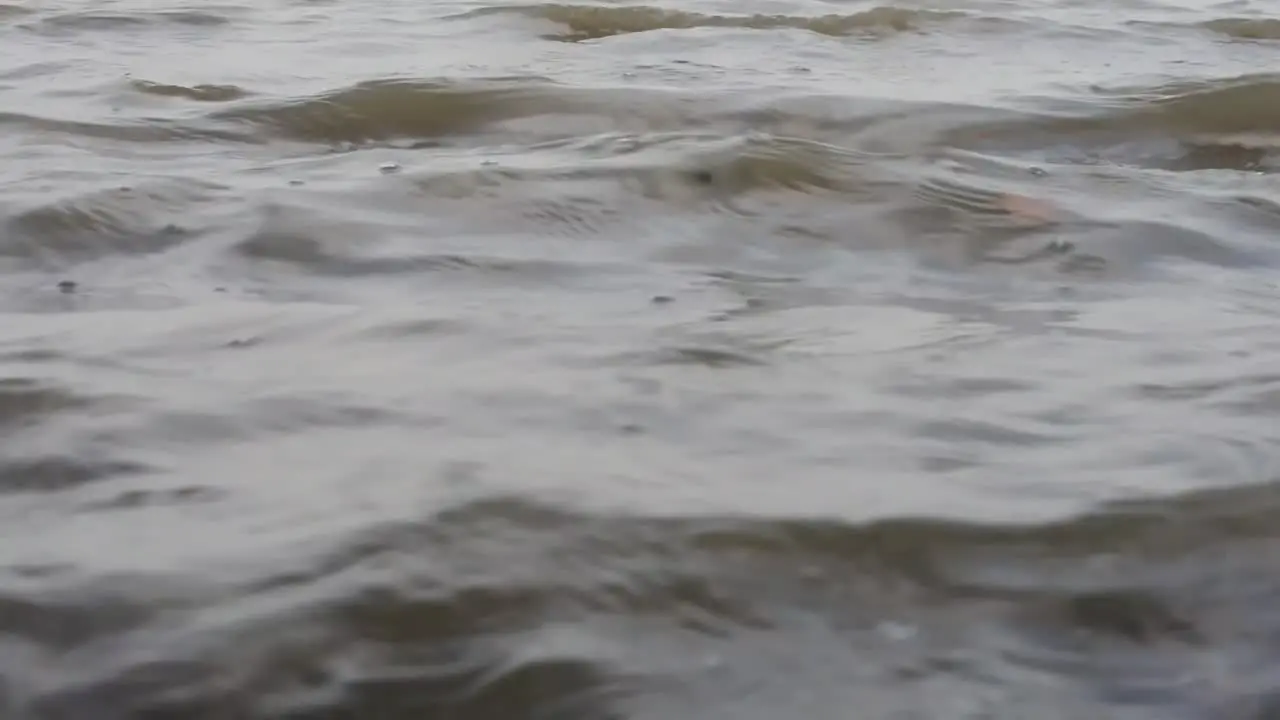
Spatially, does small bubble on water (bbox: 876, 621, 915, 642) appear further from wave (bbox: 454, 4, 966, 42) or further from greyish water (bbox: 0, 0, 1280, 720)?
wave (bbox: 454, 4, 966, 42)

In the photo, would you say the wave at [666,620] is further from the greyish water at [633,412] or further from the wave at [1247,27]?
the wave at [1247,27]

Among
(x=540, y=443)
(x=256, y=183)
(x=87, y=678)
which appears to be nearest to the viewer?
(x=87, y=678)

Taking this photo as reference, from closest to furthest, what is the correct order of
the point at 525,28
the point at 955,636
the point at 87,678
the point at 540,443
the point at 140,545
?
1. the point at 87,678
2. the point at 955,636
3. the point at 140,545
4. the point at 540,443
5. the point at 525,28

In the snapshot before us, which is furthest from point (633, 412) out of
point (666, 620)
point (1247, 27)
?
point (1247, 27)

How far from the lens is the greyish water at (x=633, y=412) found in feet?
4.87

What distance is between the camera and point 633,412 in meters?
2.06

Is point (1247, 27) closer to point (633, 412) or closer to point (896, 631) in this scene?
point (633, 412)

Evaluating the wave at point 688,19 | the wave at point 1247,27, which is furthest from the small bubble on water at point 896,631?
the wave at point 1247,27

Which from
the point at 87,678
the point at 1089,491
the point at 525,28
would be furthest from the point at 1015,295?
the point at 525,28

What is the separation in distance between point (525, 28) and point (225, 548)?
4.38 meters

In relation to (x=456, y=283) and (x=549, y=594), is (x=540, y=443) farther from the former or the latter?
(x=456, y=283)

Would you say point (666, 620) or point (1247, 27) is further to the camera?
point (1247, 27)

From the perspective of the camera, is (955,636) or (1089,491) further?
(1089,491)

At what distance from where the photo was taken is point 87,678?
142 cm
